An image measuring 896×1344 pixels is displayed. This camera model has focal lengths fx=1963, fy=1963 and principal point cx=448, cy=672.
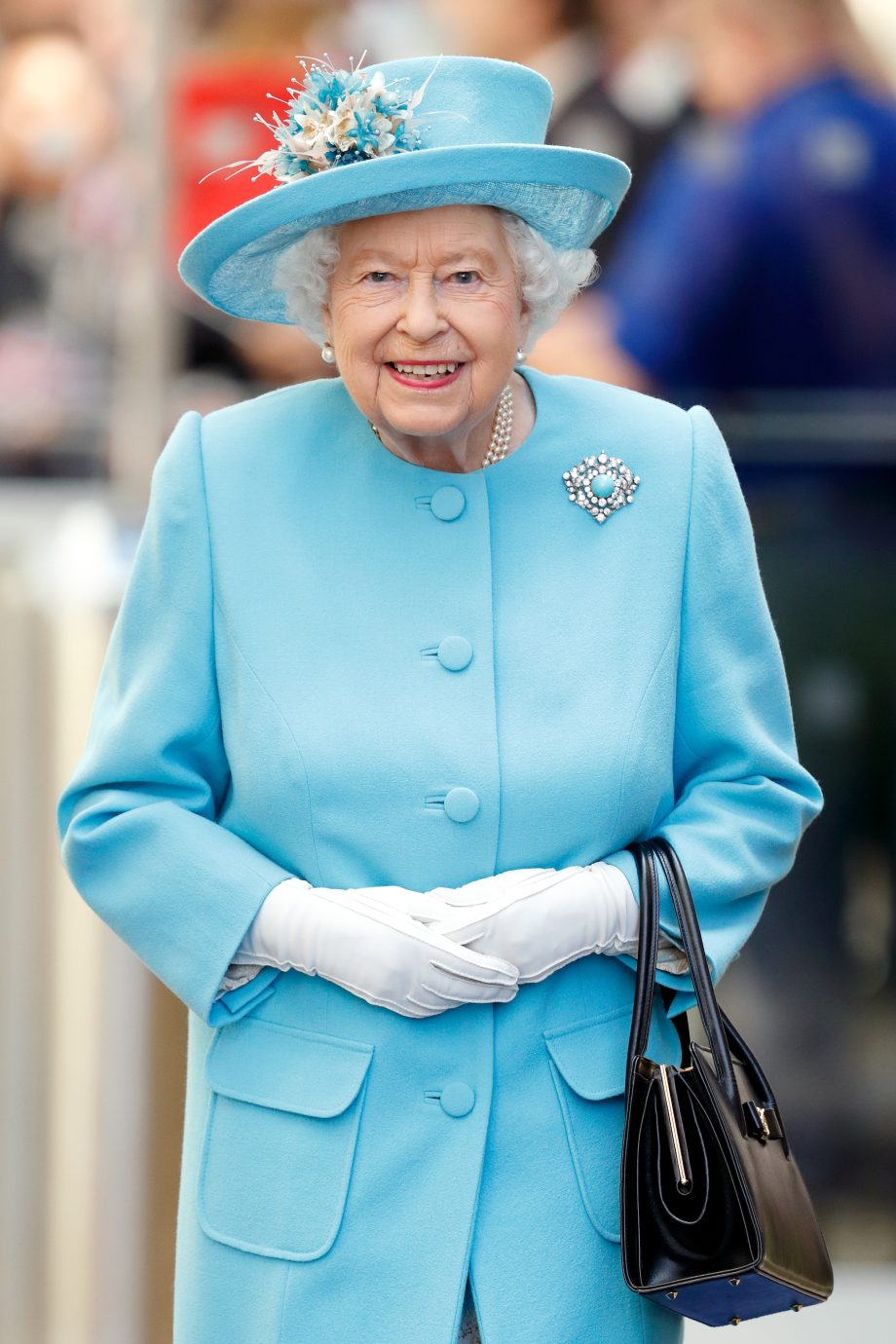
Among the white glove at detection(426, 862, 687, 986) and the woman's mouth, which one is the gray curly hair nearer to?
the woman's mouth

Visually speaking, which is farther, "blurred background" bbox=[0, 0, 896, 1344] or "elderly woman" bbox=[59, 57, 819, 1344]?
"blurred background" bbox=[0, 0, 896, 1344]

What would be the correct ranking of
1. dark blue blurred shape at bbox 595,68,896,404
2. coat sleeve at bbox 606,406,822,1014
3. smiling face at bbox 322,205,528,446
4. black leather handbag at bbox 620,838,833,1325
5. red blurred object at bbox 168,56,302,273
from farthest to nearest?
dark blue blurred shape at bbox 595,68,896,404
red blurred object at bbox 168,56,302,273
coat sleeve at bbox 606,406,822,1014
smiling face at bbox 322,205,528,446
black leather handbag at bbox 620,838,833,1325

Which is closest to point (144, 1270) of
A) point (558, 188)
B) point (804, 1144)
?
point (804, 1144)

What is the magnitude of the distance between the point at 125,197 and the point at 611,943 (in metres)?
Result: 2.92

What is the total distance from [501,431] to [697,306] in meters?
2.26

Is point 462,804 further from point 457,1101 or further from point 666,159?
point 666,159

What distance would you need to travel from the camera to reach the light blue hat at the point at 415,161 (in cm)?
197

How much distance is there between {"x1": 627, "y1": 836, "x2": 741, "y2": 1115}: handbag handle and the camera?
→ 6.57ft

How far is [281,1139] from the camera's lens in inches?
81.5

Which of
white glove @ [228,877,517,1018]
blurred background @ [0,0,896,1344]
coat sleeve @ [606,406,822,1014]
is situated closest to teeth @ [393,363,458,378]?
coat sleeve @ [606,406,822,1014]

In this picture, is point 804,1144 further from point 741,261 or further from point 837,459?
point 741,261

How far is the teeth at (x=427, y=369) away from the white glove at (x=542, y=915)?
530 millimetres

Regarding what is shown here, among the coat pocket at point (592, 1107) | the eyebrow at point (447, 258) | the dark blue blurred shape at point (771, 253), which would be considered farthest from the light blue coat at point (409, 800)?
the dark blue blurred shape at point (771, 253)

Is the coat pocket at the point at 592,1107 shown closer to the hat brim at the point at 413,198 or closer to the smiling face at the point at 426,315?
the smiling face at the point at 426,315
